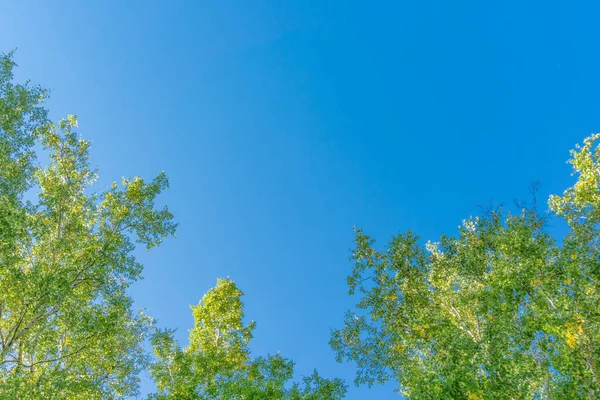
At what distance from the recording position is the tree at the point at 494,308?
602 inches

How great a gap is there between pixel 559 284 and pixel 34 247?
97.2ft

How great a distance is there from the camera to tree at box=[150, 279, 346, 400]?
811 inches

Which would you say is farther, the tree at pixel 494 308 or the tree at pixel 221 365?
the tree at pixel 221 365

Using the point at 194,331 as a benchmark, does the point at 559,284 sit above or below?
below

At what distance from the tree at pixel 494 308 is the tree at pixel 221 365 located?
5.27m

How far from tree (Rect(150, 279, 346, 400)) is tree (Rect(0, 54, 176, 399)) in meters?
2.64

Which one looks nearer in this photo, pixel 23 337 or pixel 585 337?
pixel 585 337

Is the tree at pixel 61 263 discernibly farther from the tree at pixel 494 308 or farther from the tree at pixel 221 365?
the tree at pixel 494 308

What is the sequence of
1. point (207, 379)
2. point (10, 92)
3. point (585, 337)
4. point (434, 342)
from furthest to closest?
1. point (207, 379)
2. point (10, 92)
3. point (434, 342)
4. point (585, 337)

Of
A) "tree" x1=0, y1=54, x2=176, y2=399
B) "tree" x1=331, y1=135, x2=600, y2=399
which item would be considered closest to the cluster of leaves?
"tree" x1=0, y1=54, x2=176, y2=399

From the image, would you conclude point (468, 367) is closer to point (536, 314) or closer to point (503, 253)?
point (536, 314)

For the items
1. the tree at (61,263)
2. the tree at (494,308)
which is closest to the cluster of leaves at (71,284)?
the tree at (61,263)

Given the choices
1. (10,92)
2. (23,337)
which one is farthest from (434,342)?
(10,92)

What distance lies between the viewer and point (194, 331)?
31125mm
